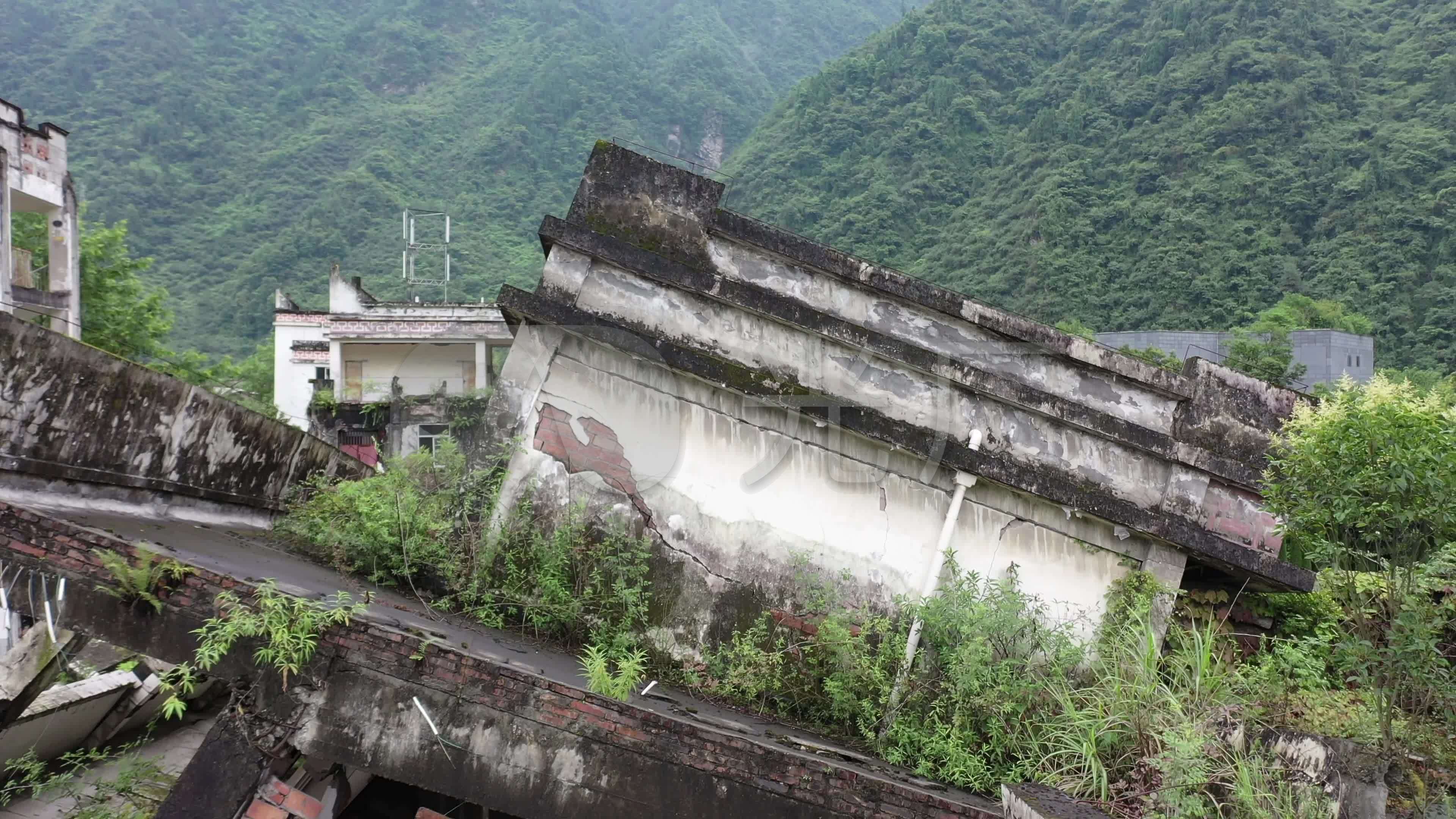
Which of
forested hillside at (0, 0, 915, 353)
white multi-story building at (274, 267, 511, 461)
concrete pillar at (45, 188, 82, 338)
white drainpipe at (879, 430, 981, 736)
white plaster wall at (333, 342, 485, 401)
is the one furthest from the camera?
forested hillside at (0, 0, 915, 353)

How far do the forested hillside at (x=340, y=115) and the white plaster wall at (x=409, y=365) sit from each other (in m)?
7.09

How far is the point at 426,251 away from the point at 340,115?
1482 cm

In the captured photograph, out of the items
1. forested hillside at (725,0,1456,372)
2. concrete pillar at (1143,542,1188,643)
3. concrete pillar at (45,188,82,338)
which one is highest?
forested hillside at (725,0,1456,372)

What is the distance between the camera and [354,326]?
26.5m

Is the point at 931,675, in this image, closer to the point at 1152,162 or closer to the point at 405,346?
the point at 405,346

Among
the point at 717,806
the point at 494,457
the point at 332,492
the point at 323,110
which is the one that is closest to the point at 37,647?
the point at 332,492

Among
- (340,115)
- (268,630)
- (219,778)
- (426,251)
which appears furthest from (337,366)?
(340,115)

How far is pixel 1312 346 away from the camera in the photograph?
1073 inches

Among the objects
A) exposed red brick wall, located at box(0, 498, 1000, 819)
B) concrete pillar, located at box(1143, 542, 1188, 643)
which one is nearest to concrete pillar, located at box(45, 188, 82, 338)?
exposed red brick wall, located at box(0, 498, 1000, 819)

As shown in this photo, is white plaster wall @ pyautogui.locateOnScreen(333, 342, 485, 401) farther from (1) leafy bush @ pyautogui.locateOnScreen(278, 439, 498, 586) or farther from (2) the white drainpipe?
(2) the white drainpipe

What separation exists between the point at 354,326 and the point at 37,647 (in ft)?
73.7

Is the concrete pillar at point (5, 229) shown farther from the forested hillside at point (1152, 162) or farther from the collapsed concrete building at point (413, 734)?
Result: the forested hillside at point (1152, 162)

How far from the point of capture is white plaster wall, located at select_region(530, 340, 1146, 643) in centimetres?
629

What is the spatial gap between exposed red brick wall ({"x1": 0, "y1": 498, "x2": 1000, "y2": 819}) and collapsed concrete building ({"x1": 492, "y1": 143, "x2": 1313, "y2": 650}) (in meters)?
1.73
